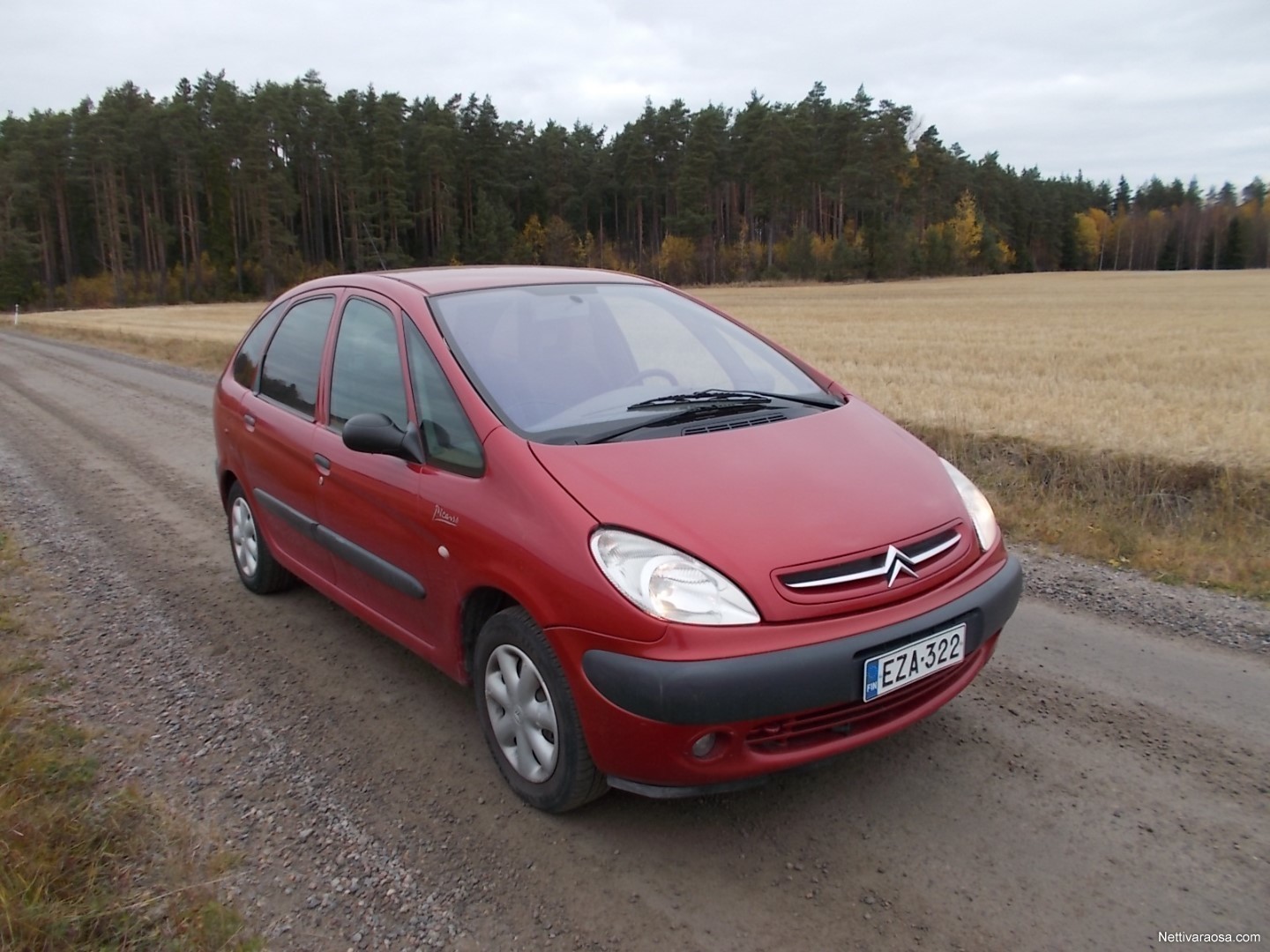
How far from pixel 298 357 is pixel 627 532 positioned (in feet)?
8.32

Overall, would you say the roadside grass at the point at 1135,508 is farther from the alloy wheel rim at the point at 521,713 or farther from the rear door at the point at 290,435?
the rear door at the point at 290,435

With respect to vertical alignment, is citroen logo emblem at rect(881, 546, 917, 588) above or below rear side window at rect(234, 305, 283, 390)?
below

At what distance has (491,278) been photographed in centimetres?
395

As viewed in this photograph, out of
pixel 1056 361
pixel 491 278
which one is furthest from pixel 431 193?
pixel 491 278

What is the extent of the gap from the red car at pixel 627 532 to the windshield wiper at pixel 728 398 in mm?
14

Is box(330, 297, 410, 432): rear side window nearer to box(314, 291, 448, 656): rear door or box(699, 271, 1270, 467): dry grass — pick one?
box(314, 291, 448, 656): rear door

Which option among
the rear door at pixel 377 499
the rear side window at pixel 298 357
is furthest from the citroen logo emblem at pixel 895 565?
the rear side window at pixel 298 357

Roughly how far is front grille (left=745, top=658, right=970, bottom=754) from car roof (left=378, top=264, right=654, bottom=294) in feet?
7.03

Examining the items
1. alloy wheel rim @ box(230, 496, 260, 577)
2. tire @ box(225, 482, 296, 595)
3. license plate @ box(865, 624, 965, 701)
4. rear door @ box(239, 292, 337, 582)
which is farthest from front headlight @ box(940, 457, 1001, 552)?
alloy wheel rim @ box(230, 496, 260, 577)

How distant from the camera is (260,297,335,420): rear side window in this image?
4160 mm

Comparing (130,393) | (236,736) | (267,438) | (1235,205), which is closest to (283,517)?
(267,438)

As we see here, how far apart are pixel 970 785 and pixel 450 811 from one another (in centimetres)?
170

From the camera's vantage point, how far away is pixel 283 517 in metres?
4.36

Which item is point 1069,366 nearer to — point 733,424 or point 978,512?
point 978,512
